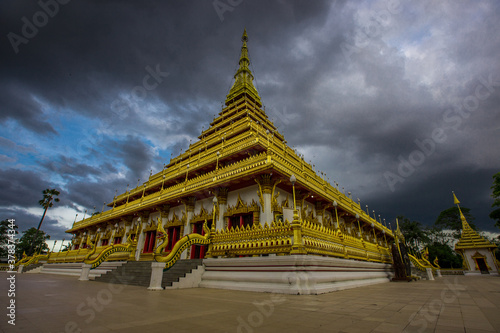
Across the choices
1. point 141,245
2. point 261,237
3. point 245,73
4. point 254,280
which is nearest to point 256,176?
point 261,237

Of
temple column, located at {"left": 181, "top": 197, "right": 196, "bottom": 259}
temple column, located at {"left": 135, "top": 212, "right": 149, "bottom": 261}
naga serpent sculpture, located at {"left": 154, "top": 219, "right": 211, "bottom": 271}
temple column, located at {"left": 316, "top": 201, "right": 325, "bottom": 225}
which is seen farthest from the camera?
temple column, located at {"left": 135, "top": 212, "right": 149, "bottom": 261}

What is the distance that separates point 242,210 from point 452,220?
198 ft

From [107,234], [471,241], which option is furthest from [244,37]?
[471,241]

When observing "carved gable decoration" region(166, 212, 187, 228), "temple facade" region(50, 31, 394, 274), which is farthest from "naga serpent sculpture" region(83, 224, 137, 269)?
"carved gable decoration" region(166, 212, 187, 228)

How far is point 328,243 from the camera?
385 inches

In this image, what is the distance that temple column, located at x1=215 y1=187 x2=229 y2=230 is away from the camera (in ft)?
48.1

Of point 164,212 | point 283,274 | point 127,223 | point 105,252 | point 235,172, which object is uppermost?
point 235,172

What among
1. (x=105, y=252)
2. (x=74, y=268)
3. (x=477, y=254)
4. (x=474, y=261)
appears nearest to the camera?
(x=105, y=252)

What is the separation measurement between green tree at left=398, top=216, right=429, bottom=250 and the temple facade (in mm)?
31581

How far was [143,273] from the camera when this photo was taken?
466 inches

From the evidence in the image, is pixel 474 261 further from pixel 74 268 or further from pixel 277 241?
pixel 74 268

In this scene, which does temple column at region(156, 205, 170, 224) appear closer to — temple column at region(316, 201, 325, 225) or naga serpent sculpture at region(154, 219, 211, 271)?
naga serpent sculpture at region(154, 219, 211, 271)

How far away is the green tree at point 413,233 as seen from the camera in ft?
162

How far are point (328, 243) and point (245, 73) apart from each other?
98.7 feet
